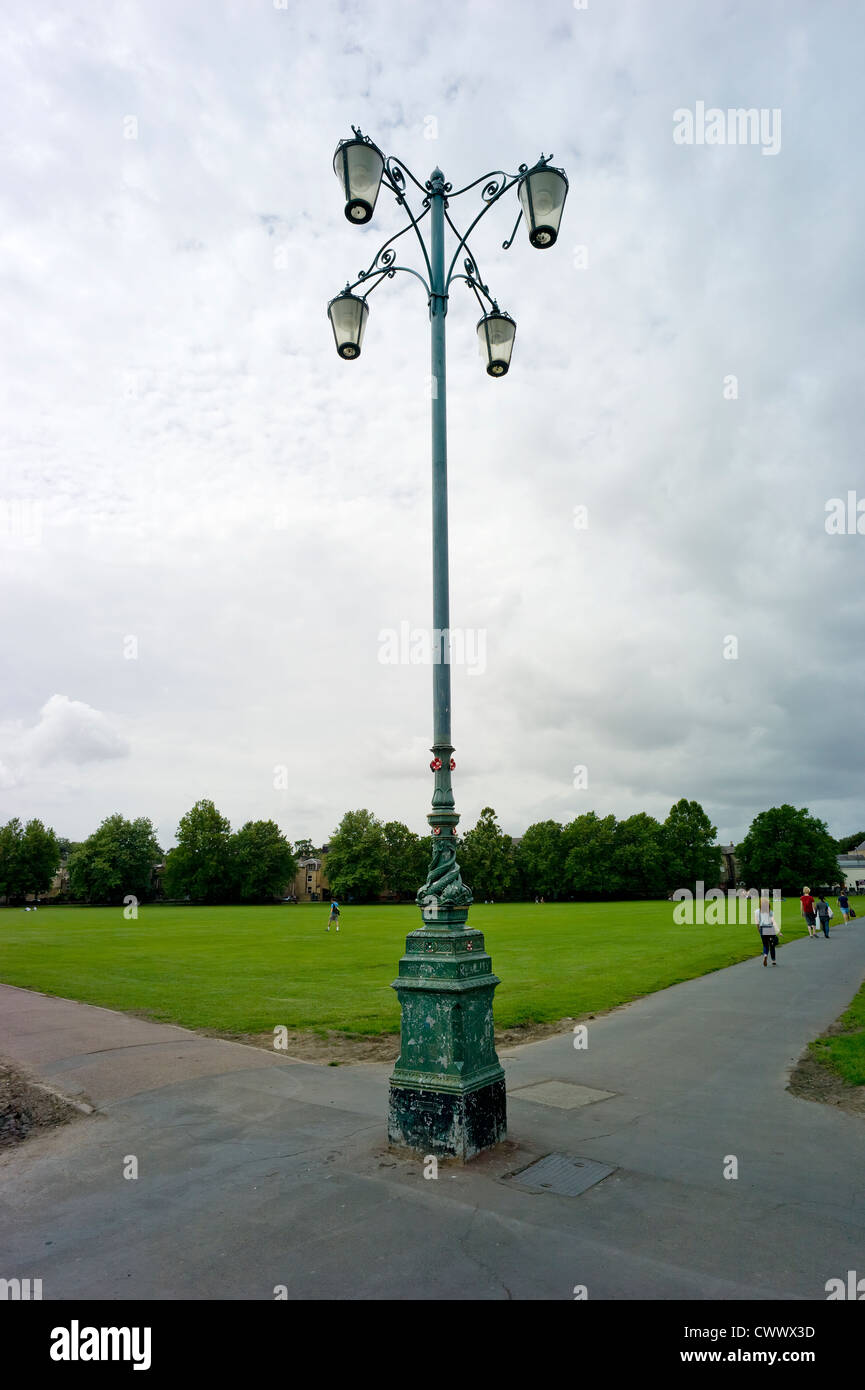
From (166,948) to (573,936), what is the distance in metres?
16.0

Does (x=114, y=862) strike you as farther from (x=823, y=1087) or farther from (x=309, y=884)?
(x=823, y=1087)

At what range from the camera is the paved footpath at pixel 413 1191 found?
13.4ft

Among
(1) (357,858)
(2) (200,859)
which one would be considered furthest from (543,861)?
(2) (200,859)

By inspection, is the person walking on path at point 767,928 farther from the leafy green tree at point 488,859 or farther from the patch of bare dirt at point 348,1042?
the leafy green tree at point 488,859

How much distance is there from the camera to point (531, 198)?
7434 millimetres

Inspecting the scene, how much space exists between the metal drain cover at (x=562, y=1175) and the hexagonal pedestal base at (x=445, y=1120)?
436mm

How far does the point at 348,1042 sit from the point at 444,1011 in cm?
538

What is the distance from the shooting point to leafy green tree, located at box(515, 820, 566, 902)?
111m

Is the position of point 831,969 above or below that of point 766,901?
below

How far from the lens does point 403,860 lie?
111938 mm

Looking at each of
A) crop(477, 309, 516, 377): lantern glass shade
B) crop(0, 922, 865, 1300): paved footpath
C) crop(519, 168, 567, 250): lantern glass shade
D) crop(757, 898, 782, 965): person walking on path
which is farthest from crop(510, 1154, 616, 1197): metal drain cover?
crop(757, 898, 782, 965): person walking on path

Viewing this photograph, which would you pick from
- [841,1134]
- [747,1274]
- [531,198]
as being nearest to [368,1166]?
[747,1274]
